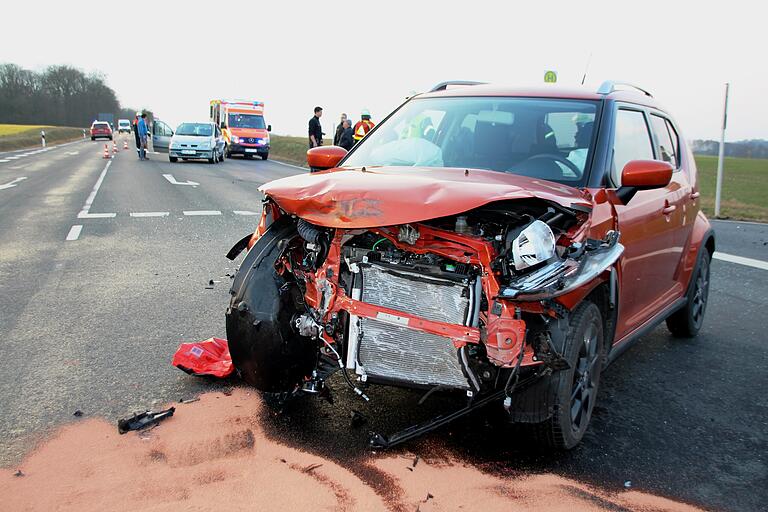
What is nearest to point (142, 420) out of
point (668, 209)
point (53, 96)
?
point (668, 209)

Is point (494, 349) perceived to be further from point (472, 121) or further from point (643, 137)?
Answer: point (643, 137)

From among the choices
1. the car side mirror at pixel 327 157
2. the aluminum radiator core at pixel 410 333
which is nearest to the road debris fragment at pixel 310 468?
the aluminum radiator core at pixel 410 333

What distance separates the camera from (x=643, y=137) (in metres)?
4.91

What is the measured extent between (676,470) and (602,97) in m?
2.37

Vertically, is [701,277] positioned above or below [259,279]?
below

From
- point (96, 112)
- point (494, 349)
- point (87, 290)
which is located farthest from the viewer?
point (96, 112)

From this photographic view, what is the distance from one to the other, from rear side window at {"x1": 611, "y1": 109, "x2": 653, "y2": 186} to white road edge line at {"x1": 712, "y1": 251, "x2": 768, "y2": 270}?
5.39 m

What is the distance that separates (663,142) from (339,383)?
310 cm

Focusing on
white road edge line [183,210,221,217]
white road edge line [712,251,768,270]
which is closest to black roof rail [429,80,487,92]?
white road edge line [712,251,768,270]

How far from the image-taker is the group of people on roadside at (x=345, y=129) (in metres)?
18.8

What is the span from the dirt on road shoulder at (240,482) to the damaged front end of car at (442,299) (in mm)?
296

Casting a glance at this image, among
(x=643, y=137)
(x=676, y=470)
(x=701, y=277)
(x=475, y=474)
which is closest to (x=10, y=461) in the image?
(x=475, y=474)

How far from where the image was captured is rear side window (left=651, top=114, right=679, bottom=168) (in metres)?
5.18

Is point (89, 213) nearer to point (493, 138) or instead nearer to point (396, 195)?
point (493, 138)
